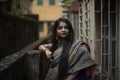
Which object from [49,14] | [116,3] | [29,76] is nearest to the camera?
[29,76]

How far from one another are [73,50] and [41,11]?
42226mm

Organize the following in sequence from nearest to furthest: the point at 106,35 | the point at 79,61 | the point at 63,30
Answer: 1. the point at 79,61
2. the point at 63,30
3. the point at 106,35

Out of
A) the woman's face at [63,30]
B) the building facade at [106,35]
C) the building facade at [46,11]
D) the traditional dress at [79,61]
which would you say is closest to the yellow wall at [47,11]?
the building facade at [46,11]

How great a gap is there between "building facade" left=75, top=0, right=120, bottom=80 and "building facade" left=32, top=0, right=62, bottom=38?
37.2 meters

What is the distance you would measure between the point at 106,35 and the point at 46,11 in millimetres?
37836

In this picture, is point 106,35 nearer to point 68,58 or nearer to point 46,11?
point 68,58

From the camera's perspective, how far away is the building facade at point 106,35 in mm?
7340

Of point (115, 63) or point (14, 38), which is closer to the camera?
point (115, 63)

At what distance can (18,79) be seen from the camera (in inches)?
218

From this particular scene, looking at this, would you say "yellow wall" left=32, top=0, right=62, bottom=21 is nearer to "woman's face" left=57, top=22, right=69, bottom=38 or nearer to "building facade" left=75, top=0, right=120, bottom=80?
"building facade" left=75, top=0, right=120, bottom=80

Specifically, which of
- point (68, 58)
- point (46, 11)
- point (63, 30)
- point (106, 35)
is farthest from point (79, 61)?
point (46, 11)

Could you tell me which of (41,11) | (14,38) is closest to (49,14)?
(41,11)

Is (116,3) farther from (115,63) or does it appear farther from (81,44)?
(81,44)

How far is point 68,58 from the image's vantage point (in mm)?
3475
